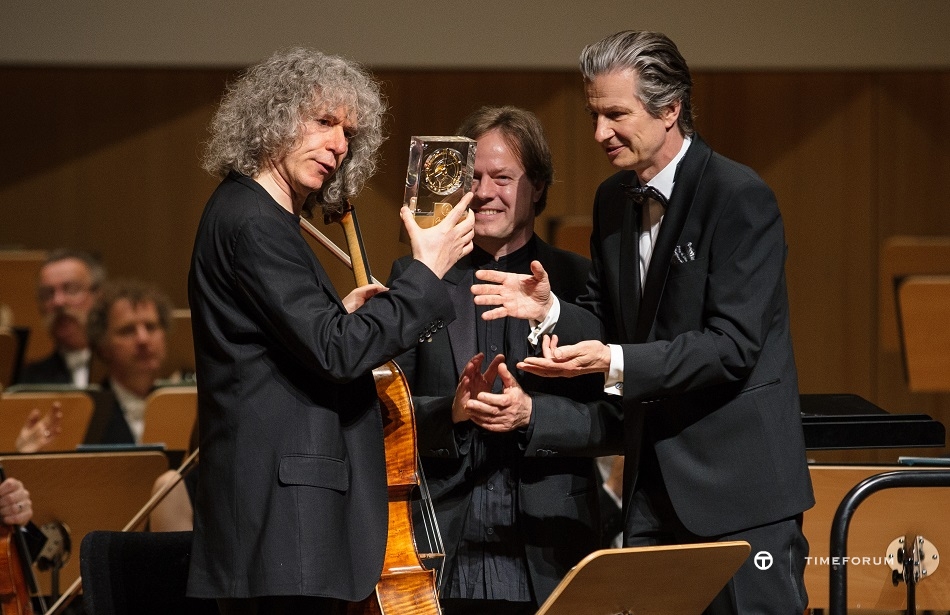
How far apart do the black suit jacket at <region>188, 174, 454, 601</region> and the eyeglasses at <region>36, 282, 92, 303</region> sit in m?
3.79

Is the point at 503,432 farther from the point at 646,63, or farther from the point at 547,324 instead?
the point at 646,63

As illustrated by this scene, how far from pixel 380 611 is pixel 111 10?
5.12 m

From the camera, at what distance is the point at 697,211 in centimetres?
212

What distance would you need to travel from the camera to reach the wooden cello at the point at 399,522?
6.72ft

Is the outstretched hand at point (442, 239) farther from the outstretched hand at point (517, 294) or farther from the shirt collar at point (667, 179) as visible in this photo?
the shirt collar at point (667, 179)

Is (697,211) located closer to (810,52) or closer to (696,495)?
(696,495)

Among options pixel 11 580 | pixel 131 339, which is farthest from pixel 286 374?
pixel 131 339

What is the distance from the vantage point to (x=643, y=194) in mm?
2227

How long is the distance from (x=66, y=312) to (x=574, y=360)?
A: 391 centimetres

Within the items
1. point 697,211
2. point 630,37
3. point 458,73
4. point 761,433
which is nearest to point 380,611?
point 761,433

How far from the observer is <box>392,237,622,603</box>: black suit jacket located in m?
2.39

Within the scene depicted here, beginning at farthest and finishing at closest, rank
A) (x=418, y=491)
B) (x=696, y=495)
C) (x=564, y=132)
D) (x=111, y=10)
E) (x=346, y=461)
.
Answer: (x=564, y=132) < (x=111, y=10) < (x=418, y=491) < (x=696, y=495) < (x=346, y=461)

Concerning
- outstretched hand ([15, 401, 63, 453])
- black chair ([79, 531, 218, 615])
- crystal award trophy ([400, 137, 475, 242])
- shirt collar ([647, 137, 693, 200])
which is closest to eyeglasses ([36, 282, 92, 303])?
outstretched hand ([15, 401, 63, 453])

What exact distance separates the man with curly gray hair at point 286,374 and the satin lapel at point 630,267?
1.28 feet
